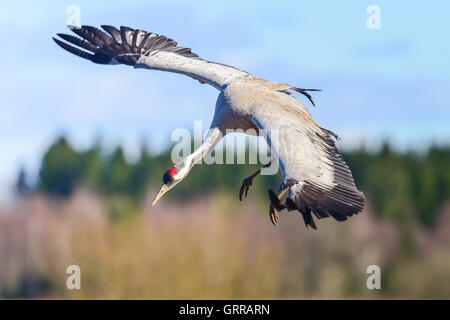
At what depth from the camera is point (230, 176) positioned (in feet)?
241

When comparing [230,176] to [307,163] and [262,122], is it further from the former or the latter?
[307,163]

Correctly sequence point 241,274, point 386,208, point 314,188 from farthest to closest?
1. point 386,208
2. point 241,274
3. point 314,188

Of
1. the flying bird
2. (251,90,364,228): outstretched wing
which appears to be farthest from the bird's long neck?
(251,90,364,228): outstretched wing

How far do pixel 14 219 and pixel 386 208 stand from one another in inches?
1032

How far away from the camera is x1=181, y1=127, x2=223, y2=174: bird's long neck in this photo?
14.7 m

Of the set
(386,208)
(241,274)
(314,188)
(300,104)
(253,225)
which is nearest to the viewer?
(314,188)

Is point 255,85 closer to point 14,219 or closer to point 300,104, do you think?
point 300,104

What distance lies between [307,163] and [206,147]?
2.48 m

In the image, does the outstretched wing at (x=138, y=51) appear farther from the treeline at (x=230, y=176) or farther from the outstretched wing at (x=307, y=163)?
the treeline at (x=230, y=176)

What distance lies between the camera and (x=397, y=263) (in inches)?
2109

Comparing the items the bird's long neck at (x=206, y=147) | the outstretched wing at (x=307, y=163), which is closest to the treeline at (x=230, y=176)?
the bird's long neck at (x=206, y=147)

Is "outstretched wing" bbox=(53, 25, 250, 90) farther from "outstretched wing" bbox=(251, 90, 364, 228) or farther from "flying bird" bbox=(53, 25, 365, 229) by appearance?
"outstretched wing" bbox=(251, 90, 364, 228)

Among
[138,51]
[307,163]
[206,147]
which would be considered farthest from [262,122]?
[138,51]

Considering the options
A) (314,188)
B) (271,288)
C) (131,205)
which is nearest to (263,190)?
(131,205)
